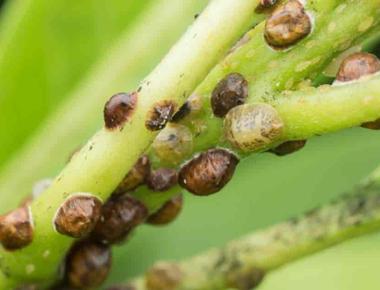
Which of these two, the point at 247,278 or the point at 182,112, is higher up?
the point at 182,112

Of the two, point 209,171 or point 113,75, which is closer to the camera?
point 209,171

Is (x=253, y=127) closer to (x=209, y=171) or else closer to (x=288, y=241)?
(x=209, y=171)

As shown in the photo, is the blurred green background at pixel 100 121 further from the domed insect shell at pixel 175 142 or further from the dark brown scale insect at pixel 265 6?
the dark brown scale insect at pixel 265 6

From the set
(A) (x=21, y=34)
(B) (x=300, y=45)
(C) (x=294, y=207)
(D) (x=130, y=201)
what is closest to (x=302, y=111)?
(B) (x=300, y=45)

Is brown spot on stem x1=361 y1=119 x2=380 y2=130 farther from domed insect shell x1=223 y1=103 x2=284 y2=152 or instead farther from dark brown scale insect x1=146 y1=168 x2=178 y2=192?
dark brown scale insect x1=146 y1=168 x2=178 y2=192

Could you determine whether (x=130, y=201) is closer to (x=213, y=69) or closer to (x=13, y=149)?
(x=213, y=69)

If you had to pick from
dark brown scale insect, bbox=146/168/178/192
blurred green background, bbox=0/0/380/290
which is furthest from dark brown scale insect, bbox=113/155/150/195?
blurred green background, bbox=0/0/380/290

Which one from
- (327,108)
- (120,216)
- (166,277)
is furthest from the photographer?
(166,277)

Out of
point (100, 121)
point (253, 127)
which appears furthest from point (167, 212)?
point (100, 121)
